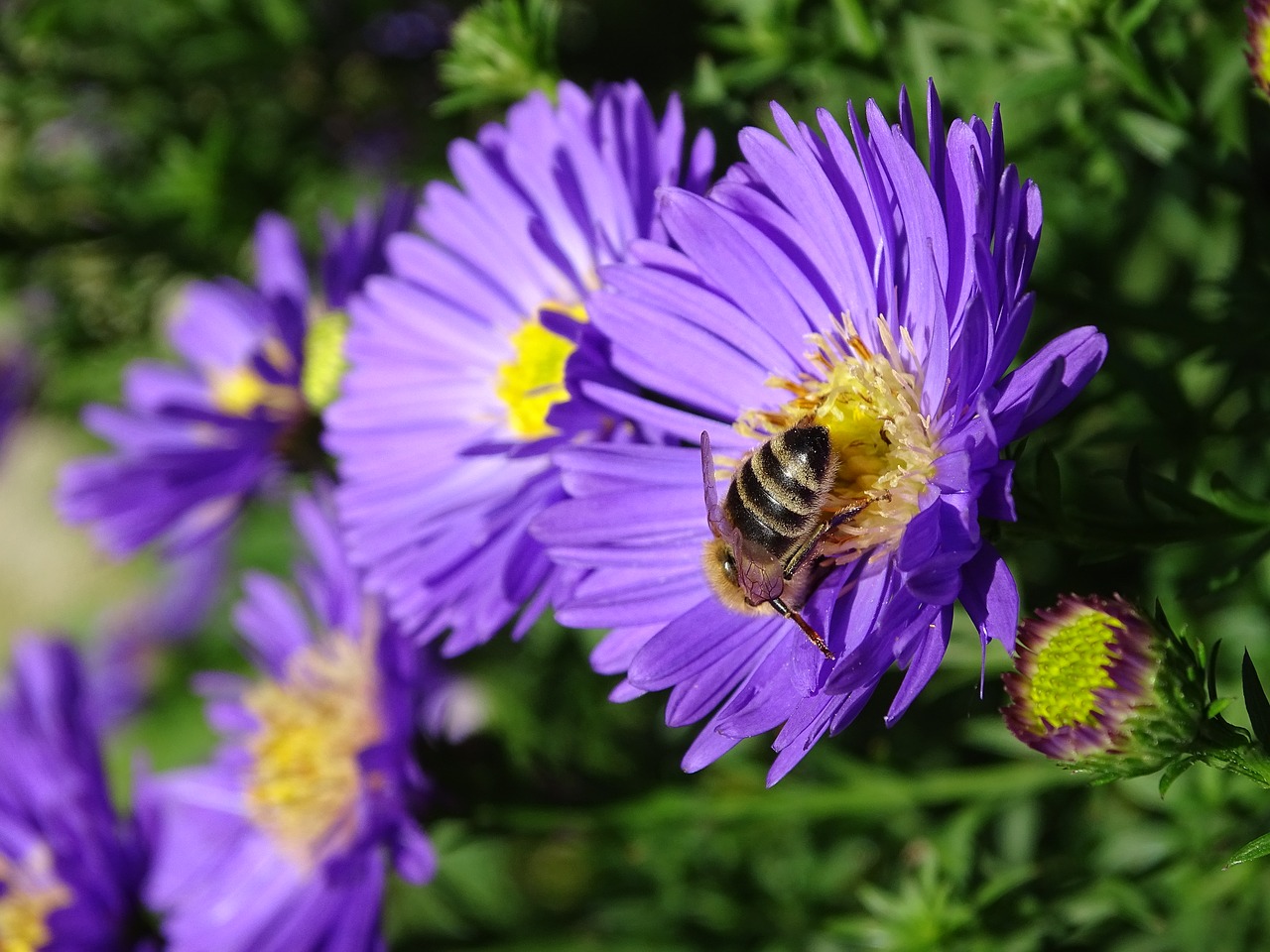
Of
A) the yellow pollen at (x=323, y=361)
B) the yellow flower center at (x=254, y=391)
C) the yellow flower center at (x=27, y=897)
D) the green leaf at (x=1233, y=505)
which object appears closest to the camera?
the green leaf at (x=1233, y=505)

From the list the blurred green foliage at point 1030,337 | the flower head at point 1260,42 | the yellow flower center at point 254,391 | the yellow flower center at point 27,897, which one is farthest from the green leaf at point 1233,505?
the yellow flower center at point 27,897

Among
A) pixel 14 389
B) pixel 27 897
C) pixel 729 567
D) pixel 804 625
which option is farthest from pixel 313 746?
pixel 14 389

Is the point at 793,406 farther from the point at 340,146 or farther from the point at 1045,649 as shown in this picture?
the point at 340,146

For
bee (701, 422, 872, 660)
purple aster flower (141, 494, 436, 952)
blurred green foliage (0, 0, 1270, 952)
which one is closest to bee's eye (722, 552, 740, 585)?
bee (701, 422, 872, 660)

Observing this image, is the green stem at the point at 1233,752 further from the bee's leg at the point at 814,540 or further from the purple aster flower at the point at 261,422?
the purple aster flower at the point at 261,422

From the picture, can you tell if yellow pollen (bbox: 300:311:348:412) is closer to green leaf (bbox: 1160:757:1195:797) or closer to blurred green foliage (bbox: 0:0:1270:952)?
blurred green foliage (bbox: 0:0:1270:952)
